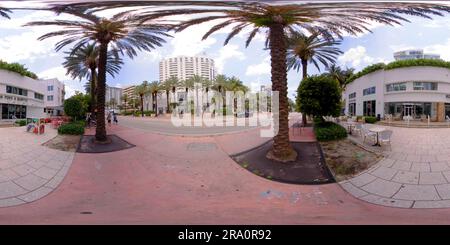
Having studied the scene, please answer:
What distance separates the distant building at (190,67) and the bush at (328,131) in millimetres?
787

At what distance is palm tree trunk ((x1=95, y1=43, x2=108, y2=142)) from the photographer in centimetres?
165

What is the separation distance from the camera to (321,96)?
1836 millimetres

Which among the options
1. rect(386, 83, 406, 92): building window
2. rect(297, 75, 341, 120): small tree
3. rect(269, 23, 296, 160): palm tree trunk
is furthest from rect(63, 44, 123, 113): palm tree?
rect(386, 83, 406, 92): building window

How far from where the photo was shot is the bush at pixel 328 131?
69.2 inches

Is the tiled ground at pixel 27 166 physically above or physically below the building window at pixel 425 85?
below

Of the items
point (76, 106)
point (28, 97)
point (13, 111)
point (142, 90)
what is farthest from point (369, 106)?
point (13, 111)

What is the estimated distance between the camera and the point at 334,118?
5.96 ft

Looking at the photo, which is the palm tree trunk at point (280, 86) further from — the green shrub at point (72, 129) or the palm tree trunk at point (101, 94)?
the green shrub at point (72, 129)

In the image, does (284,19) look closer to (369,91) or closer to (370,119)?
(369,91)

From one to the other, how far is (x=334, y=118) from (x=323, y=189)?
495mm

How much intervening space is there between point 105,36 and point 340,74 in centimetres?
149

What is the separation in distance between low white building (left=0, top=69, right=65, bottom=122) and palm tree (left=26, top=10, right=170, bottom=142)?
0.91ft

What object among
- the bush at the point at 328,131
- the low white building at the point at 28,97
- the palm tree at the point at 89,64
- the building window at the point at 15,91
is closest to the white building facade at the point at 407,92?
the bush at the point at 328,131
